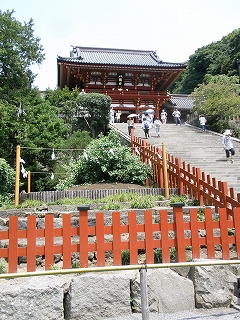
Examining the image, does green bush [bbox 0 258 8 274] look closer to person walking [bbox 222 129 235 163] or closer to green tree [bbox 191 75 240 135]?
person walking [bbox 222 129 235 163]

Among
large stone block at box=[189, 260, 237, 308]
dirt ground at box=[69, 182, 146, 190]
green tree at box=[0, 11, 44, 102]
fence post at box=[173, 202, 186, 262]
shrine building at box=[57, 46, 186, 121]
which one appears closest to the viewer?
large stone block at box=[189, 260, 237, 308]

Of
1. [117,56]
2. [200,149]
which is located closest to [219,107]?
[200,149]

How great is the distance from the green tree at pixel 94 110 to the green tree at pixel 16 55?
333 cm

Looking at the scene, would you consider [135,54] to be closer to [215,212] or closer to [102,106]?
[102,106]

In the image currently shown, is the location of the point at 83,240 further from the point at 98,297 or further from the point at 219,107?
the point at 219,107

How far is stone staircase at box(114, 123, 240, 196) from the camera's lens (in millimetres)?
11031

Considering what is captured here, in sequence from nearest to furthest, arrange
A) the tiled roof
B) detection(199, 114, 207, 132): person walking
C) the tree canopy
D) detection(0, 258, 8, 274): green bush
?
1. detection(0, 258, 8, 274): green bush
2. detection(199, 114, 207, 132): person walking
3. the tiled roof
4. the tree canopy

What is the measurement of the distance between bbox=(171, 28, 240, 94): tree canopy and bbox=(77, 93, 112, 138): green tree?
29.8 m

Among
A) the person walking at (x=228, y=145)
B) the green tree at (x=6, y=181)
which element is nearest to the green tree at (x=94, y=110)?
the green tree at (x=6, y=181)

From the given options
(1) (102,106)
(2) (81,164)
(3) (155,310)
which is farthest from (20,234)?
(1) (102,106)

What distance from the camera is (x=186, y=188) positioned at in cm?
803

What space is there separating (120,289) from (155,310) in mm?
480

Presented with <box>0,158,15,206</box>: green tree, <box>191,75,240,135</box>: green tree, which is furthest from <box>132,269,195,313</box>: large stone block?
<box>191,75,240,135</box>: green tree

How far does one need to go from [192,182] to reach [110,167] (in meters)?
2.93
